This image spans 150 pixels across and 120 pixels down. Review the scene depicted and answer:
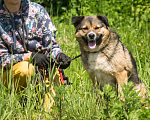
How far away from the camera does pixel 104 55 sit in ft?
10.7

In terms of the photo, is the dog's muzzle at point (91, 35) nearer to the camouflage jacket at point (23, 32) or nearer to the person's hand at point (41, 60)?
the camouflage jacket at point (23, 32)

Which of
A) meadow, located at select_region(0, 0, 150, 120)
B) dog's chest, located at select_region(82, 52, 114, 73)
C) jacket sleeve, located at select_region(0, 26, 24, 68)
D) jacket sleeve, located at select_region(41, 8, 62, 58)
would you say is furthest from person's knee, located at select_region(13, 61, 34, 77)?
dog's chest, located at select_region(82, 52, 114, 73)

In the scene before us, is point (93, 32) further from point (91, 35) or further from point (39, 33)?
point (39, 33)

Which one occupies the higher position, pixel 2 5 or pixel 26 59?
pixel 2 5

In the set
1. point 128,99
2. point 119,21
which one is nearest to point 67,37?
point 119,21

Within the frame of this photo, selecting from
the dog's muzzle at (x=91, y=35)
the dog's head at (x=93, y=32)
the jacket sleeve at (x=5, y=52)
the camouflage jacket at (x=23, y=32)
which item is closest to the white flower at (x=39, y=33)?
the camouflage jacket at (x=23, y=32)

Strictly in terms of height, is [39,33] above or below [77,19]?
below

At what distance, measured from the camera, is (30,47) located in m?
3.14

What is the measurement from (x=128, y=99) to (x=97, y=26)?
1.71 metres

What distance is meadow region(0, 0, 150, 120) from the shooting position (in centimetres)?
177

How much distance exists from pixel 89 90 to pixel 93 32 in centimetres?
80

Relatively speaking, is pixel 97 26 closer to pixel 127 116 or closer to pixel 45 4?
pixel 127 116

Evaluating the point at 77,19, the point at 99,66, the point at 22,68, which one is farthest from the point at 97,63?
the point at 22,68

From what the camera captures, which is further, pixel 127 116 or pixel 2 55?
pixel 2 55
